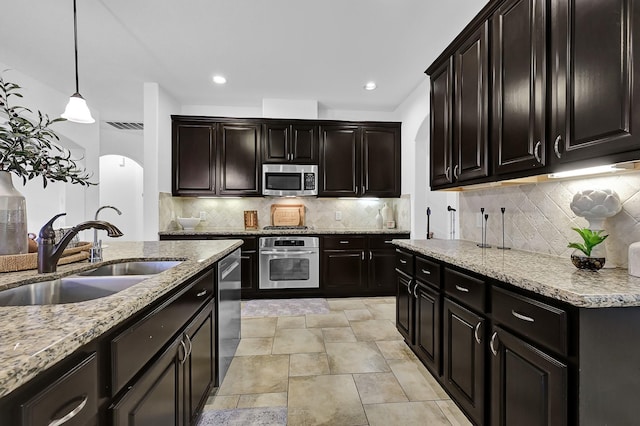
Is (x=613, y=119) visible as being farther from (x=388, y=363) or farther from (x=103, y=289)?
(x=103, y=289)

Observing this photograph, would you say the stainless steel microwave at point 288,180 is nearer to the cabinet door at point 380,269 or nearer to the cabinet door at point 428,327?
the cabinet door at point 380,269

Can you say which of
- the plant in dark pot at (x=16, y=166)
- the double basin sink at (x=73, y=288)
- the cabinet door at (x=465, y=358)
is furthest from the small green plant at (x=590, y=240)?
the plant in dark pot at (x=16, y=166)

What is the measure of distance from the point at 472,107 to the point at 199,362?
2.39m

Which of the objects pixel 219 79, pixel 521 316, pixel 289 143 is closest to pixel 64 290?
pixel 521 316

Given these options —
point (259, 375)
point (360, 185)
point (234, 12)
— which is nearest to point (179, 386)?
point (259, 375)

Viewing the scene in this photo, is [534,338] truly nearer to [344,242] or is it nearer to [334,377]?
[334,377]

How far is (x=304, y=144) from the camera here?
14.2 ft

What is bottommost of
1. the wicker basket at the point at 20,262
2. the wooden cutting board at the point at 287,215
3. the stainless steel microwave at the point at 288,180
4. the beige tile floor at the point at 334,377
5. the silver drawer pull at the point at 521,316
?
the beige tile floor at the point at 334,377

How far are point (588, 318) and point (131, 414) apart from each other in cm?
153

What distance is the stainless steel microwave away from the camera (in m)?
4.27

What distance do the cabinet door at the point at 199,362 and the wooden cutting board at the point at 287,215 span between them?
106 inches

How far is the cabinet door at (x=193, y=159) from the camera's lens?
4207 millimetres

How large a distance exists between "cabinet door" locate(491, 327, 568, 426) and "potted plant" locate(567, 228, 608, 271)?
500 mm

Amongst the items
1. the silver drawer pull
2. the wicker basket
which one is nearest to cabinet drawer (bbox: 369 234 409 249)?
the silver drawer pull
